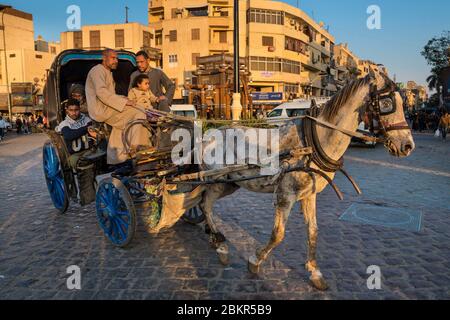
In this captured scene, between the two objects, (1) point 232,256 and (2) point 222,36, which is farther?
(2) point 222,36

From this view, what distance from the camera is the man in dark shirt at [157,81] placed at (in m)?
6.07

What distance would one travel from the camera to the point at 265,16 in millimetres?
45156

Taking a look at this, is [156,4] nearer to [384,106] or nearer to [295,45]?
[295,45]

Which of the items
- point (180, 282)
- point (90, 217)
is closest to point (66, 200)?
point (90, 217)

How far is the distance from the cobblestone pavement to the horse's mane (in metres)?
1.77

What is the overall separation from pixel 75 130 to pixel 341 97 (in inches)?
179

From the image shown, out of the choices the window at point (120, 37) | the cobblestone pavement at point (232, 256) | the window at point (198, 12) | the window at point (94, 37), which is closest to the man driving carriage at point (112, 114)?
the cobblestone pavement at point (232, 256)

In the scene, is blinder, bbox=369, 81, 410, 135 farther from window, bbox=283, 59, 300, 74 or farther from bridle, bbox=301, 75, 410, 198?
window, bbox=283, 59, 300, 74

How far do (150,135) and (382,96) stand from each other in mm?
3106

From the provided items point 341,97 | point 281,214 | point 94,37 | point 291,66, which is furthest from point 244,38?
point 281,214

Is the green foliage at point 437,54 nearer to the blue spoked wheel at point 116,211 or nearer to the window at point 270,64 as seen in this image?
the window at point 270,64
